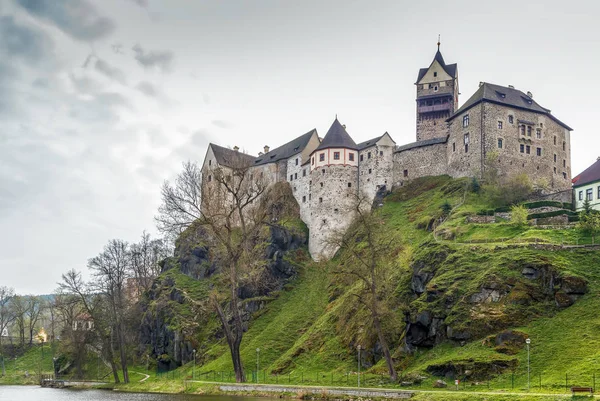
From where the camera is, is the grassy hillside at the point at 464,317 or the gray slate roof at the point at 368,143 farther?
the gray slate roof at the point at 368,143

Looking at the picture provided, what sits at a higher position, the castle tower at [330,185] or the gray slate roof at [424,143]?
the gray slate roof at [424,143]

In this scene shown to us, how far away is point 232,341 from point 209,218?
35.8 ft

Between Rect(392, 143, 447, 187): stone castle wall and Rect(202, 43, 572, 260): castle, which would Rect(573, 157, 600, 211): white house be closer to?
Rect(202, 43, 572, 260): castle

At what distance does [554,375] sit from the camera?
39938 mm

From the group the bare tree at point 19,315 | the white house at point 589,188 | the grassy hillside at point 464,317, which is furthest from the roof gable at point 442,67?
the bare tree at point 19,315

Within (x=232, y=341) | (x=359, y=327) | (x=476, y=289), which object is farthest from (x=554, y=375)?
(x=232, y=341)

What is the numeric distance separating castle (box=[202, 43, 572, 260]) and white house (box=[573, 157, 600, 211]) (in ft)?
19.1

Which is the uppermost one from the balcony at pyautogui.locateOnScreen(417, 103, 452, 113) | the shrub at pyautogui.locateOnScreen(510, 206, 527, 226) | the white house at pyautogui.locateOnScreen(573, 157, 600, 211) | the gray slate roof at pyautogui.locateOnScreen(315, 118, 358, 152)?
the balcony at pyautogui.locateOnScreen(417, 103, 452, 113)

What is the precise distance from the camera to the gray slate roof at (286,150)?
9643cm

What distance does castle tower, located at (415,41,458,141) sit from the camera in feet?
311

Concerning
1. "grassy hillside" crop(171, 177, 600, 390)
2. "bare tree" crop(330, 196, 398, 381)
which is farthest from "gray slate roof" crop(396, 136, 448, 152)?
"bare tree" crop(330, 196, 398, 381)

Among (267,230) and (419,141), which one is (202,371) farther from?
(419,141)

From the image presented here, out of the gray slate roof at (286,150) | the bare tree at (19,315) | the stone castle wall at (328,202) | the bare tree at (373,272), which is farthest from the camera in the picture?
the bare tree at (19,315)

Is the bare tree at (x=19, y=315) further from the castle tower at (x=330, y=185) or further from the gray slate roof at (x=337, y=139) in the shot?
the gray slate roof at (x=337, y=139)
